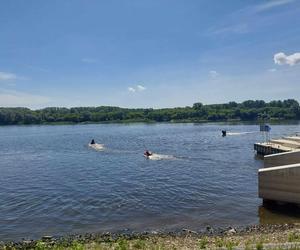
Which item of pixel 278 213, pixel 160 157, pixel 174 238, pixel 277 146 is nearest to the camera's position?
pixel 174 238

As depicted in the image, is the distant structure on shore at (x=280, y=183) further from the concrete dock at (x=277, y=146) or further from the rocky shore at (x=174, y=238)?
the concrete dock at (x=277, y=146)

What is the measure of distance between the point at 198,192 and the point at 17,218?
48.5 ft

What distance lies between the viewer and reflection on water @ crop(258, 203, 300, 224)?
24000 millimetres

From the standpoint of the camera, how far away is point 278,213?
25328 mm

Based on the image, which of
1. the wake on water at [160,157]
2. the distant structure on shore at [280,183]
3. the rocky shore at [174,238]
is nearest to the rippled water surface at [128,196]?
the wake on water at [160,157]

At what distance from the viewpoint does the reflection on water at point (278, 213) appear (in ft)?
78.7

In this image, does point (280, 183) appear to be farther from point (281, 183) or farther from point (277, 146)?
point (277, 146)

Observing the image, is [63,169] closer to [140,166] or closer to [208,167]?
[140,166]

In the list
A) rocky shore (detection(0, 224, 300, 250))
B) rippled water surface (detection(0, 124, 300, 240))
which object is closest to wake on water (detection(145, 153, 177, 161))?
rippled water surface (detection(0, 124, 300, 240))

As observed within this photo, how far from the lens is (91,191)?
35000 millimetres

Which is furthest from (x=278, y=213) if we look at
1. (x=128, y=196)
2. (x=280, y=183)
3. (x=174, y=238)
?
(x=128, y=196)

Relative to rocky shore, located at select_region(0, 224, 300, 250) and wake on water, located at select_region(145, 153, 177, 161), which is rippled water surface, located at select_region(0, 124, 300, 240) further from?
rocky shore, located at select_region(0, 224, 300, 250)

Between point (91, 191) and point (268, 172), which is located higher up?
point (268, 172)

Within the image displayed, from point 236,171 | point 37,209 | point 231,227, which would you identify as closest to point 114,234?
point 231,227
